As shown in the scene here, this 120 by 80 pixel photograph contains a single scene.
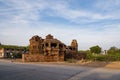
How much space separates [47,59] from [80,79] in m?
39.0

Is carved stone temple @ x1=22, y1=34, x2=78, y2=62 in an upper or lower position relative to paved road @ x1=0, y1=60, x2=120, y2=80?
upper

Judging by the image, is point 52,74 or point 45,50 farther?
point 45,50

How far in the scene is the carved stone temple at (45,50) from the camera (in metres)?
55.2

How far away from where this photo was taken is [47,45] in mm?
59219

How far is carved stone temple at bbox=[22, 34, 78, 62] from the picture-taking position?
55225 mm

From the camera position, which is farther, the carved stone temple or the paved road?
the carved stone temple

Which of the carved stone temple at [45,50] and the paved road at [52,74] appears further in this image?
the carved stone temple at [45,50]

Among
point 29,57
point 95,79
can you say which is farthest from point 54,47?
point 95,79

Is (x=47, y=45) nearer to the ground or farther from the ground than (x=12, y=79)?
farther from the ground

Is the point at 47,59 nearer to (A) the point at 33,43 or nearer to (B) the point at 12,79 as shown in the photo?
(A) the point at 33,43

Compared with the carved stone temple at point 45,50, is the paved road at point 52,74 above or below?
below

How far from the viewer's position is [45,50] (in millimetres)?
57062

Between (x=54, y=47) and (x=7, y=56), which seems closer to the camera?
(x=54, y=47)

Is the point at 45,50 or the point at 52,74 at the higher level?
the point at 45,50
